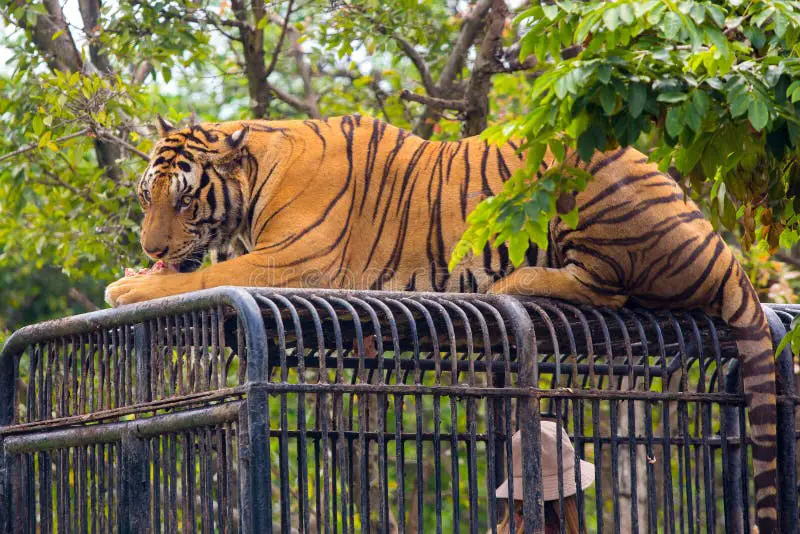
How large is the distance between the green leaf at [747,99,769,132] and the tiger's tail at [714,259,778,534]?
1412 millimetres

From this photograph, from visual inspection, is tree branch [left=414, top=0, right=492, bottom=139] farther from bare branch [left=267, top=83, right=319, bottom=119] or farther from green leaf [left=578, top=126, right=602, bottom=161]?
green leaf [left=578, top=126, right=602, bottom=161]

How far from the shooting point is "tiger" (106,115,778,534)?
16.0 ft

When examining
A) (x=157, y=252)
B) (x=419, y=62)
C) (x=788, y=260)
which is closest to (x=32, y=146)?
(x=419, y=62)

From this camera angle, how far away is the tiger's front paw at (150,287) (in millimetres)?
4625

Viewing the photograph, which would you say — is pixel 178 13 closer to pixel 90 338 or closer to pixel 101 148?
pixel 101 148

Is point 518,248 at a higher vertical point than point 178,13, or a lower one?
lower

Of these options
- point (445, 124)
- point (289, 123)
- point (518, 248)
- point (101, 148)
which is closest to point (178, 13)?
point (101, 148)

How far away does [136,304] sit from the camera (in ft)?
14.0

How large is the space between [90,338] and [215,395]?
0.88 metres

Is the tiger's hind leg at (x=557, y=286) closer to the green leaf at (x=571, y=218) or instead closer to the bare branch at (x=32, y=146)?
the green leaf at (x=571, y=218)

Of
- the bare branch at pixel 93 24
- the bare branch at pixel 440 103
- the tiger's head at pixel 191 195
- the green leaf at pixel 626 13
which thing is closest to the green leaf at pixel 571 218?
the green leaf at pixel 626 13

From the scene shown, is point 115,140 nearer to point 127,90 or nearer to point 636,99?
point 127,90

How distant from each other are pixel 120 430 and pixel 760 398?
2.37 metres

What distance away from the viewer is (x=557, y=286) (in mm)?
4875
